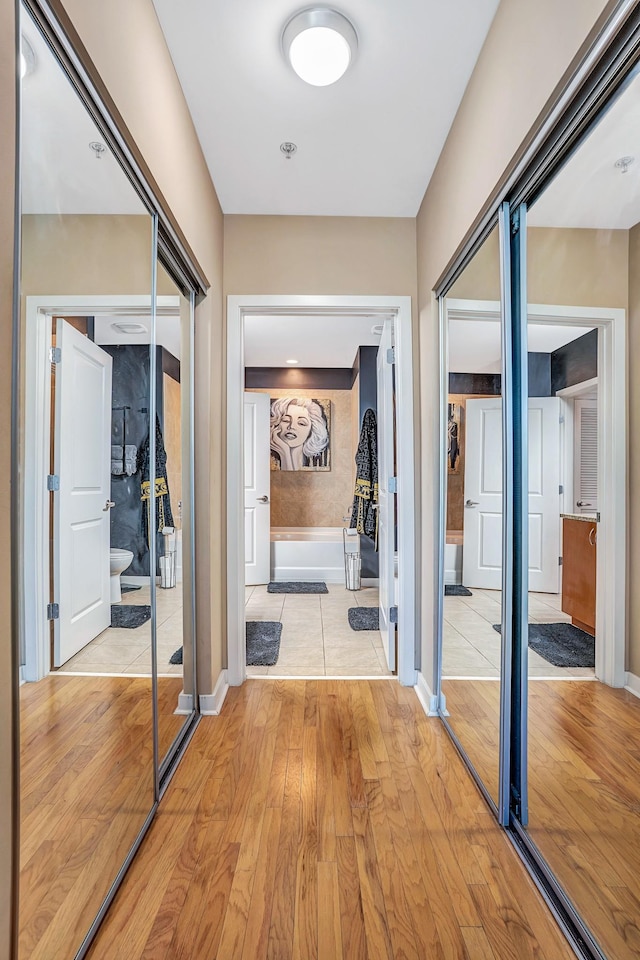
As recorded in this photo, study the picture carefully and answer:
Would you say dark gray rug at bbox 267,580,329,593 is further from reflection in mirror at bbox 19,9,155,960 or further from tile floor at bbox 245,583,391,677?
reflection in mirror at bbox 19,9,155,960

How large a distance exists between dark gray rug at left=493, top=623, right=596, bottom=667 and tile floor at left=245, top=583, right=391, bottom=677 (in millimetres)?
1671

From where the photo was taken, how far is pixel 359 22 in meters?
1.73

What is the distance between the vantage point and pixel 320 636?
12.4 feet

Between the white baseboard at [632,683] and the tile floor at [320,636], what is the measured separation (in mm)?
2067

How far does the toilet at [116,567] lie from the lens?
4.92 ft

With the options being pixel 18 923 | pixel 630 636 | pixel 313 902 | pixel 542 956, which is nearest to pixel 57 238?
pixel 18 923

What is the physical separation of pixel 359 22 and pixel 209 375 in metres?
1.46

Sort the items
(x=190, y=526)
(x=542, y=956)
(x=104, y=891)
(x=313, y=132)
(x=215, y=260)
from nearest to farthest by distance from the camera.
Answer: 1. (x=542, y=956)
2. (x=104, y=891)
3. (x=313, y=132)
4. (x=190, y=526)
5. (x=215, y=260)

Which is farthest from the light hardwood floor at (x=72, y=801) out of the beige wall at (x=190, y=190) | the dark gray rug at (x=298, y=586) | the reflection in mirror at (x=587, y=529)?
the dark gray rug at (x=298, y=586)

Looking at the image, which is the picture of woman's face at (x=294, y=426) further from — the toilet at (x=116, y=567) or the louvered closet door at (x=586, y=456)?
the louvered closet door at (x=586, y=456)

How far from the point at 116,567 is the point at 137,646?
0.31 m

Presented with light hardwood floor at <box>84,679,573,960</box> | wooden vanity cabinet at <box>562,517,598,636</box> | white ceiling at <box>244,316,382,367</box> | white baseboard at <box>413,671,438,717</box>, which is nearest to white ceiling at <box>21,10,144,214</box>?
wooden vanity cabinet at <box>562,517,598,636</box>

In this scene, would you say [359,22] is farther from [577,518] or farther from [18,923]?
[18,923]

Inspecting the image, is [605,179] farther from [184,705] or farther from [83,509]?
[184,705]
